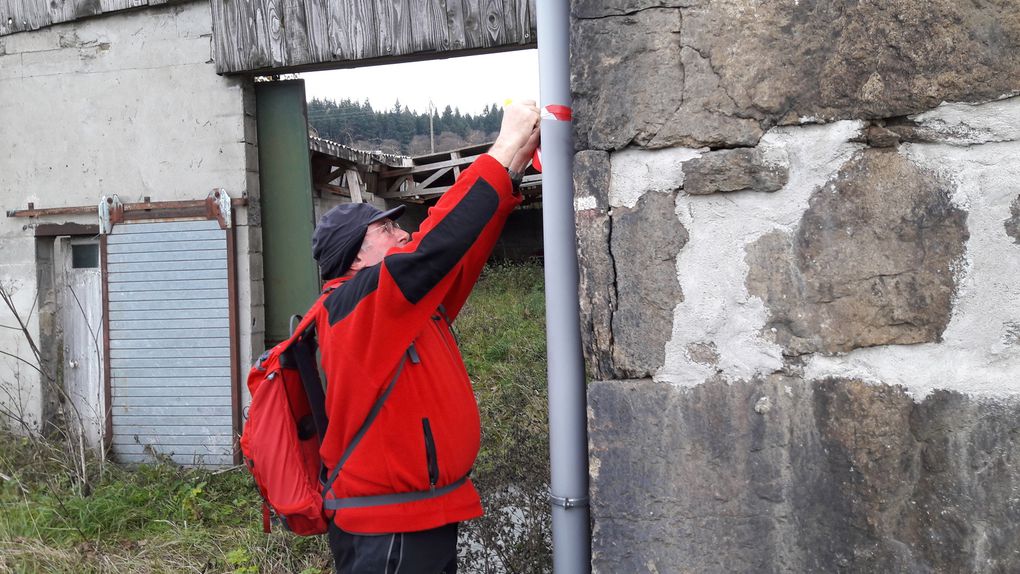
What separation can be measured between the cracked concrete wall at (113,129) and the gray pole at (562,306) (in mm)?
3487

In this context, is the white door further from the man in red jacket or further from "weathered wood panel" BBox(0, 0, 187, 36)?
the man in red jacket

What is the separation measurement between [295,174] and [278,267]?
593 mm

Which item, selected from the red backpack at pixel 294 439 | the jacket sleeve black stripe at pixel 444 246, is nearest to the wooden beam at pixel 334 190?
the red backpack at pixel 294 439

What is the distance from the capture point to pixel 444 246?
1.82 metres

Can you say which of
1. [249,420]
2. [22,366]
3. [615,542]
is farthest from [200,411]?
[615,542]

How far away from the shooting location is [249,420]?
217 centimetres

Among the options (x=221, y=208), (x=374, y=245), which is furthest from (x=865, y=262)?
(x=221, y=208)

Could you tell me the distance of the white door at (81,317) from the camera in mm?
5324

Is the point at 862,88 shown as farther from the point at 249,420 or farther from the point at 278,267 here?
the point at 278,267

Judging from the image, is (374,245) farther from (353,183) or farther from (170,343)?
(353,183)

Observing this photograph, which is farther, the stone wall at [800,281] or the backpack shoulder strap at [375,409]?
the backpack shoulder strap at [375,409]

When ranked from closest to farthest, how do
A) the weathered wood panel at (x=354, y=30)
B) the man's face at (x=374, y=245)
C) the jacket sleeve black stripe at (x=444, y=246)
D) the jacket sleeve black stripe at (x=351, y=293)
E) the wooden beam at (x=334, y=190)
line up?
the jacket sleeve black stripe at (x=444, y=246) → the jacket sleeve black stripe at (x=351, y=293) → the man's face at (x=374, y=245) → the weathered wood panel at (x=354, y=30) → the wooden beam at (x=334, y=190)

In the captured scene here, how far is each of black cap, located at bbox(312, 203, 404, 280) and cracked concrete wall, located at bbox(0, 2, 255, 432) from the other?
2774 mm

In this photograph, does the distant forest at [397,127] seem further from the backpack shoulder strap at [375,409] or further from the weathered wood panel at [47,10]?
the backpack shoulder strap at [375,409]
